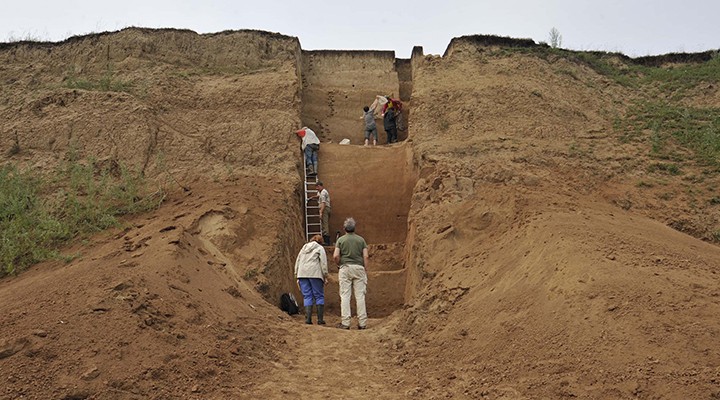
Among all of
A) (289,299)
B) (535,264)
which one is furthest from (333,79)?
(535,264)

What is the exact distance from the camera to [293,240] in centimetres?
1181

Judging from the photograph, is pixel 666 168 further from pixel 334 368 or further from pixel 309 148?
pixel 334 368

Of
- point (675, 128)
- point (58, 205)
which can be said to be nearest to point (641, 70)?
point (675, 128)

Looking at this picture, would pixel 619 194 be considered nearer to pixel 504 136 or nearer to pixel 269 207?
pixel 504 136

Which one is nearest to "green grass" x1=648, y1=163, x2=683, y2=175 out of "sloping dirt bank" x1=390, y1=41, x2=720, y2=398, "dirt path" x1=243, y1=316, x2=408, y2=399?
"sloping dirt bank" x1=390, y1=41, x2=720, y2=398

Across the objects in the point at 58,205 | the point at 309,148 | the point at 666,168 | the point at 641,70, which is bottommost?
the point at 58,205

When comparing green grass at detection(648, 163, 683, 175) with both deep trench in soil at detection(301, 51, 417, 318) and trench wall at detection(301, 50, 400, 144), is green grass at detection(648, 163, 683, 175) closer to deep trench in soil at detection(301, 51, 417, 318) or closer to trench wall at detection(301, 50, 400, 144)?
deep trench in soil at detection(301, 51, 417, 318)

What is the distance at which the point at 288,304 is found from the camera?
10.5 m

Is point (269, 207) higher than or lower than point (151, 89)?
lower

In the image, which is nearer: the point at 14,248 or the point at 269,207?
the point at 14,248

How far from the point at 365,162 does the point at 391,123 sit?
76.8 inches

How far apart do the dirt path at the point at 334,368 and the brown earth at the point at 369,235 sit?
4cm

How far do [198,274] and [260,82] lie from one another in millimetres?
7835

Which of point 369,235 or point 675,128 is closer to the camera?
point 369,235
